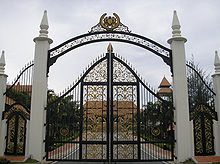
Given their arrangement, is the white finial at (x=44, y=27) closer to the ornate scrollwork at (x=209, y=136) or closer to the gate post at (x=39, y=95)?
the gate post at (x=39, y=95)

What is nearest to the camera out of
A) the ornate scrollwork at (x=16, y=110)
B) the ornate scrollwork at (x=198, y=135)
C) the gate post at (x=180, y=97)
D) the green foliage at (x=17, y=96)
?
the gate post at (x=180, y=97)

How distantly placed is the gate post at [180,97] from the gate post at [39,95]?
3.24 meters

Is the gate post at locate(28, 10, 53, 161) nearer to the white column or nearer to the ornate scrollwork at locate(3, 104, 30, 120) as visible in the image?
the ornate scrollwork at locate(3, 104, 30, 120)

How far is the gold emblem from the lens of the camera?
5.78m

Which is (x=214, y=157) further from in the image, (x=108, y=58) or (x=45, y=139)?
(x=45, y=139)

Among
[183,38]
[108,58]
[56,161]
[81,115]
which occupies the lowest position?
[56,161]

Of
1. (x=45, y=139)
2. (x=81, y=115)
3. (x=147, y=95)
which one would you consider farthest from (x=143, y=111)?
(x=45, y=139)

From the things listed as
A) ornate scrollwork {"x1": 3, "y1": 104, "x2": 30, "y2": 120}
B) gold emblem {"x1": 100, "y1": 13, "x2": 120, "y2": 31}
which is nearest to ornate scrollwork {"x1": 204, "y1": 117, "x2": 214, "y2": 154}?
gold emblem {"x1": 100, "y1": 13, "x2": 120, "y2": 31}

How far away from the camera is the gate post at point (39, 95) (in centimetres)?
512

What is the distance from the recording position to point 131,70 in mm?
5516

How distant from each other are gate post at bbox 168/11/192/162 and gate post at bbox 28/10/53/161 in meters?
3.24

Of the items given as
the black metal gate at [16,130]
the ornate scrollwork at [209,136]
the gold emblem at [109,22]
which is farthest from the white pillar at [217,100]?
the black metal gate at [16,130]

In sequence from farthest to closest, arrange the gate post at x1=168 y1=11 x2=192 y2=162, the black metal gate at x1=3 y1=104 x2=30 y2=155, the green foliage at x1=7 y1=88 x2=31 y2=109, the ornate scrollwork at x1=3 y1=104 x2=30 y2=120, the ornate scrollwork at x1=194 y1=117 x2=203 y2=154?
the green foliage at x1=7 y1=88 x2=31 y2=109 < the ornate scrollwork at x1=3 y1=104 x2=30 y2=120 < the black metal gate at x1=3 y1=104 x2=30 y2=155 < the ornate scrollwork at x1=194 y1=117 x2=203 y2=154 < the gate post at x1=168 y1=11 x2=192 y2=162

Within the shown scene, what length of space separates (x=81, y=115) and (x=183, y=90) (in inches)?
102
